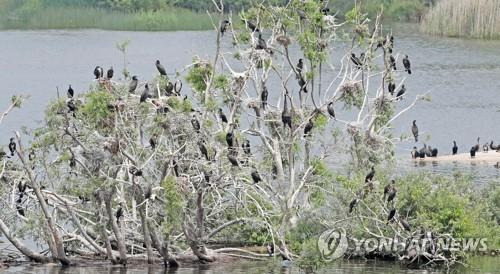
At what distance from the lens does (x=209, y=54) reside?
155 ft

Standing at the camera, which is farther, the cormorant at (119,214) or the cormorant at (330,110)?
the cormorant at (330,110)

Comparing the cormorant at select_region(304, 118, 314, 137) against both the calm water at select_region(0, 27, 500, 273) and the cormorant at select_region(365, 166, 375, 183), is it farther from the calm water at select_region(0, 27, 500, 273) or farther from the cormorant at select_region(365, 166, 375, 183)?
the calm water at select_region(0, 27, 500, 273)

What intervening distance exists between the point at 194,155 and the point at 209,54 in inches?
1188

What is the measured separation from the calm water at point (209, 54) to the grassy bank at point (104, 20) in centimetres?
52

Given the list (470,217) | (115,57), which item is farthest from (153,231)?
(115,57)

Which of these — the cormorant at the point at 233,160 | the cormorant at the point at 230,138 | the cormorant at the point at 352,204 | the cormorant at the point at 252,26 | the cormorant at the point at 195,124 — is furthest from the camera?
the cormorant at the point at 252,26

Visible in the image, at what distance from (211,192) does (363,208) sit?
2353mm

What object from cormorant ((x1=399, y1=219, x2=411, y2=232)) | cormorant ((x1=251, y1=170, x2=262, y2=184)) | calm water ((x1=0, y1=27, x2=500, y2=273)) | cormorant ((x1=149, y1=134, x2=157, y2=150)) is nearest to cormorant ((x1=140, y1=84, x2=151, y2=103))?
cormorant ((x1=149, y1=134, x2=157, y2=150))

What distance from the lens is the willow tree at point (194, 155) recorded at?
54.5 ft

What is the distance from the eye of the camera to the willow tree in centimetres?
1662

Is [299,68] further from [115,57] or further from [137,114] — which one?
[115,57]

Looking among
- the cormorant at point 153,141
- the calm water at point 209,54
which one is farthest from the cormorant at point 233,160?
the calm water at point 209,54

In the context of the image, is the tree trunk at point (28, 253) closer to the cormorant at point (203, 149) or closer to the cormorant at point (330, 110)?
the cormorant at point (203, 149)

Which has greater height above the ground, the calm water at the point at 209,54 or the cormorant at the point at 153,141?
the cormorant at the point at 153,141
